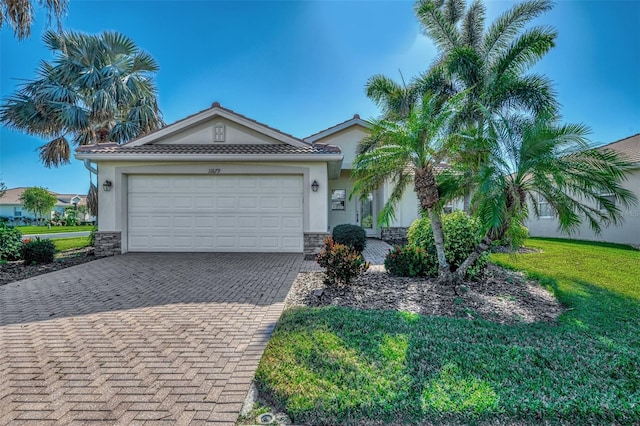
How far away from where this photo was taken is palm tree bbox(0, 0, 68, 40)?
6.85 metres

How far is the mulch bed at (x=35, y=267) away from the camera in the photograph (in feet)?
24.2

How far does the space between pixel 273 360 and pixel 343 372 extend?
2.81 ft

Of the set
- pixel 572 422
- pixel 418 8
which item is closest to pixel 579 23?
pixel 418 8

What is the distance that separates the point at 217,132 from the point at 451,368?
11.0 m

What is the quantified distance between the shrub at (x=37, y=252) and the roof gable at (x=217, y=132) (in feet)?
14.6

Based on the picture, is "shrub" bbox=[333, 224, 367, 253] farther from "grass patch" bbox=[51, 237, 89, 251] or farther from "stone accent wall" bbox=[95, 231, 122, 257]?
"grass patch" bbox=[51, 237, 89, 251]

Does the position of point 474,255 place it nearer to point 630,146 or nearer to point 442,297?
point 442,297

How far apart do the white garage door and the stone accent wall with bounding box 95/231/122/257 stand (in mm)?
393

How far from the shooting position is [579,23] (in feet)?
35.3

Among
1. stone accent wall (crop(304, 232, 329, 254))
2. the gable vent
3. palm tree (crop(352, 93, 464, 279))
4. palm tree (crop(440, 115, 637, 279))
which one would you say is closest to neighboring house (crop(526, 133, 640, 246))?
palm tree (crop(440, 115, 637, 279))

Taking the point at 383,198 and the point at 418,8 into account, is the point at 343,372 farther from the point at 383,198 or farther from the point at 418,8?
the point at 418,8

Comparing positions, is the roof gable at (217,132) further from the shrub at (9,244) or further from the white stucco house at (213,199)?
the shrub at (9,244)

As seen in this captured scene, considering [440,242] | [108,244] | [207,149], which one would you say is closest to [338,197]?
[207,149]

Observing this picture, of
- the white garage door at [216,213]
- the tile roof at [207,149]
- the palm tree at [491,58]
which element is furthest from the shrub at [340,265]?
the palm tree at [491,58]
